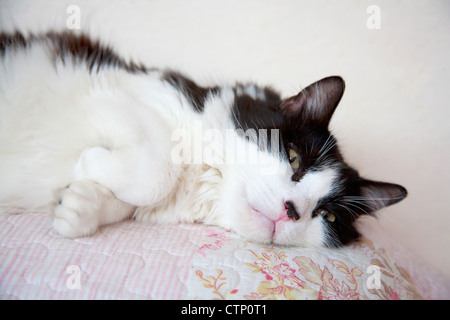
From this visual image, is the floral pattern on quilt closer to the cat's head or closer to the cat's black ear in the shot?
the cat's head

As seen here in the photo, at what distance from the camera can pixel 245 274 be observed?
32.9 inches

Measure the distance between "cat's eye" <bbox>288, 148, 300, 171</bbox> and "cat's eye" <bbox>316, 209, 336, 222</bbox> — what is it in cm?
19

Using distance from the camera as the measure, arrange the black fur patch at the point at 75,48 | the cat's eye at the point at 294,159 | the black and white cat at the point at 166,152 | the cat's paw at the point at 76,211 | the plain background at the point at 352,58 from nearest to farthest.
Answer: the cat's paw at the point at 76,211 → the black and white cat at the point at 166,152 → the cat's eye at the point at 294,159 → the black fur patch at the point at 75,48 → the plain background at the point at 352,58

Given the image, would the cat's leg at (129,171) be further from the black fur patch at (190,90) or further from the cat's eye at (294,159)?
the cat's eye at (294,159)

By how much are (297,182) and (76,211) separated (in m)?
0.70

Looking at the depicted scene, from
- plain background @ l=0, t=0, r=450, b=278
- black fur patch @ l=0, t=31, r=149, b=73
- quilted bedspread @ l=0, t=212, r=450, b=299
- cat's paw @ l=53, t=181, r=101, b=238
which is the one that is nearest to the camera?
quilted bedspread @ l=0, t=212, r=450, b=299

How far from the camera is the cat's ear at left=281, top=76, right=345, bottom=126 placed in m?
1.14

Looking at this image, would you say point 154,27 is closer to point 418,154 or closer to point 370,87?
point 370,87

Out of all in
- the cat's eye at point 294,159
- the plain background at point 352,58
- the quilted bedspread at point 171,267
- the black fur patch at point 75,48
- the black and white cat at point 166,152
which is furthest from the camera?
the plain background at point 352,58

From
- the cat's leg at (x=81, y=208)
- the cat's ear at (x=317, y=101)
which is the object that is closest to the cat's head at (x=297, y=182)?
the cat's ear at (x=317, y=101)

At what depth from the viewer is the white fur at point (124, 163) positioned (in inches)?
37.5

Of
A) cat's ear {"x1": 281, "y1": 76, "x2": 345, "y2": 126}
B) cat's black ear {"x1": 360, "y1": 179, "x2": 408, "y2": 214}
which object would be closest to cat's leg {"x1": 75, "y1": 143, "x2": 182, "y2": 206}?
cat's ear {"x1": 281, "y1": 76, "x2": 345, "y2": 126}

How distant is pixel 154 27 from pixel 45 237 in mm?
1432
